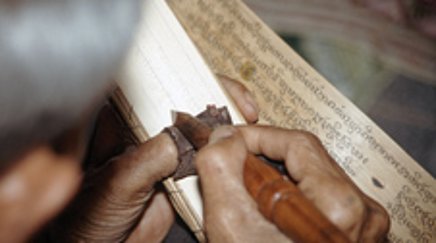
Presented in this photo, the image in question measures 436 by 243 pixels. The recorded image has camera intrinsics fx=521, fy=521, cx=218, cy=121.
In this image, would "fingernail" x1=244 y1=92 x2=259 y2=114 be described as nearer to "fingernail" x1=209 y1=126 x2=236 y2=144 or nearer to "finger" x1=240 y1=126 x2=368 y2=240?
"finger" x1=240 y1=126 x2=368 y2=240

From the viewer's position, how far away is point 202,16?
4.69ft

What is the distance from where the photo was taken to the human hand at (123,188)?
103 cm

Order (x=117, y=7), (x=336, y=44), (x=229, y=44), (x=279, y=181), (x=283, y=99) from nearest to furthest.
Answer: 1. (x=117, y=7)
2. (x=279, y=181)
3. (x=283, y=99)
4. (x=229, y=44)
5. (x=336, y=44)

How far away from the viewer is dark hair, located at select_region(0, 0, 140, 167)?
→ 0.29 meters

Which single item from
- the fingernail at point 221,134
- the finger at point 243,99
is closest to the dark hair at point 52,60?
the fingernail at point 221,134

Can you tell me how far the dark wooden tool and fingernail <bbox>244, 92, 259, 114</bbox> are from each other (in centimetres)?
41

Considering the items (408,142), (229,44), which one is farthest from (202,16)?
(408,142)

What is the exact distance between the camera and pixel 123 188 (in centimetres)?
107

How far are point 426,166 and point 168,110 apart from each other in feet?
2.45

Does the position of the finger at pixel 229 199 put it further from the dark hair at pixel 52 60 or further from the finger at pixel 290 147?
the dark hair at pixel 52 60

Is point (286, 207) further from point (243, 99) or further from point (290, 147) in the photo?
point (243, 99)

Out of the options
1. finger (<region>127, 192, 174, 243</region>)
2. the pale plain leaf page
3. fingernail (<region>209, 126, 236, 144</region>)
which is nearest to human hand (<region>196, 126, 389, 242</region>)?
fingernail (<region>209, 126, 236, 144</region>)

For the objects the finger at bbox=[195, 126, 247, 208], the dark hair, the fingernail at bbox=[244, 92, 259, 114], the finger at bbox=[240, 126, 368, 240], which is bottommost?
the finger at bbox=[240, 126, 368, 240]

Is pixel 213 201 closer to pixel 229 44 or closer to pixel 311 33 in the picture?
pixel 229 44
